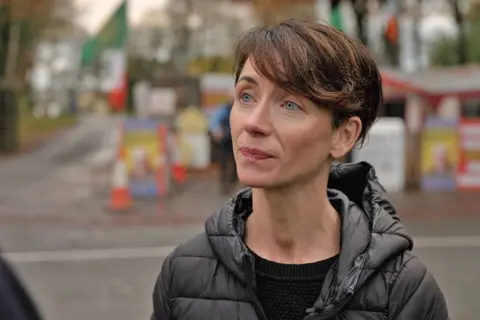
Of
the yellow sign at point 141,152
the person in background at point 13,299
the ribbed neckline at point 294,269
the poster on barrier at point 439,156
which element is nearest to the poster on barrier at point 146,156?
the yellow sign at point 141,152

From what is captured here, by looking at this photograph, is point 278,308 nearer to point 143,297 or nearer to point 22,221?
point 143,297

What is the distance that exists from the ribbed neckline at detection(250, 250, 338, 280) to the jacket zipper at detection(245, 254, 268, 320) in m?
0.03

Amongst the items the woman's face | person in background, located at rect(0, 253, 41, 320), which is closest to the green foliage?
the woman's face

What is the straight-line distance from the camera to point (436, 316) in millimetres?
1791

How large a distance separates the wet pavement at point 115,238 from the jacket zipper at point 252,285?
4961mm

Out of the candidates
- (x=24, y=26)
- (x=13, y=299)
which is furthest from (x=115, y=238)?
(x=24, y=26)

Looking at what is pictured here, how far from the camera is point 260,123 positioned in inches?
66.9

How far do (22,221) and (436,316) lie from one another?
10833 mm

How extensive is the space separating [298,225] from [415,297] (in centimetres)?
31

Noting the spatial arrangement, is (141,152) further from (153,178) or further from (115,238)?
(115,238)

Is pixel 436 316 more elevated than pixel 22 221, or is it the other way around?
pixel 436 316

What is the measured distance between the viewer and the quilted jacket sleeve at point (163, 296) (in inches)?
75.1

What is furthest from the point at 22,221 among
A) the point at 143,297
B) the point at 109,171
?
the point at 109,171

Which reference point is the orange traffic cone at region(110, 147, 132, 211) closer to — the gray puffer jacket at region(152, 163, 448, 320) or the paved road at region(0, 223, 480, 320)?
the paved road at region(0, 223, 480, 320)
